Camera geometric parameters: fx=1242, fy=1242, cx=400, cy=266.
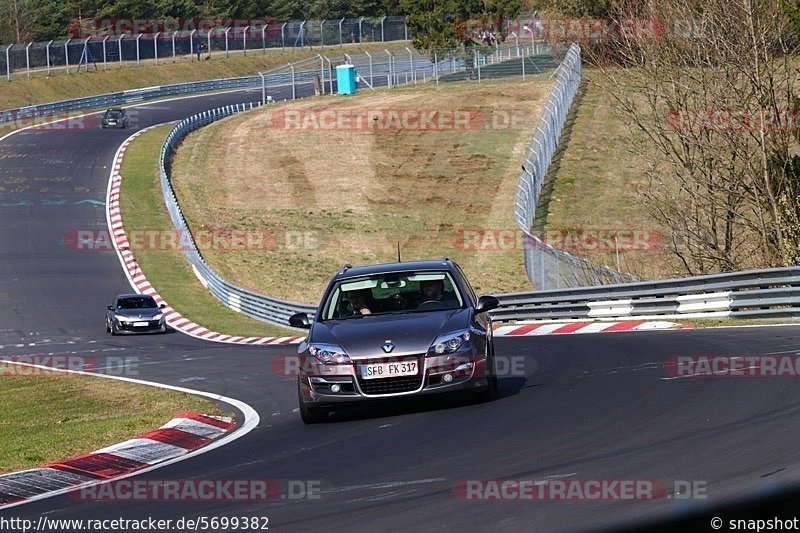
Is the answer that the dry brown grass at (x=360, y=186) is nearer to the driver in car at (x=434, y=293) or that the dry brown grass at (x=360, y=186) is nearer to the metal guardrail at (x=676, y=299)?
the metal guardrail at (x=676, y=299)

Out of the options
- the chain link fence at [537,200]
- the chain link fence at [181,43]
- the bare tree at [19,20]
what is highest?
the bare tree at [19,20]

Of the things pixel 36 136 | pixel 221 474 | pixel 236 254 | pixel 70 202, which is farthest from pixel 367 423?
pixel 36 136

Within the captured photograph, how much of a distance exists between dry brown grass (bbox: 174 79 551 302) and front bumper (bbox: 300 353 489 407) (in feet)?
72.0

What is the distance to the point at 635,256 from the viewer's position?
33.6 m

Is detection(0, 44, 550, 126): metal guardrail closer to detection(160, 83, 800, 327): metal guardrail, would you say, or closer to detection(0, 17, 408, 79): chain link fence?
detection(0, 17, 408, 79): chain link fence

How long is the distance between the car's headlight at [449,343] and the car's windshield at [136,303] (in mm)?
21624

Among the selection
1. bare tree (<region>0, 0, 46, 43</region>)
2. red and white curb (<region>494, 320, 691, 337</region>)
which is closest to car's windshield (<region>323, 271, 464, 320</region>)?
red and white curb (<region>494, 320, 691, 337</region>)

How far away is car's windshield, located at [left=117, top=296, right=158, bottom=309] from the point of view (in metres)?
32.1

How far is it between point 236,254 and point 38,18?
63.9 m

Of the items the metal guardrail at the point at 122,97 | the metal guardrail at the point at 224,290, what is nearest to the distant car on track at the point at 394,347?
the metal guardrail at the point at 224,290

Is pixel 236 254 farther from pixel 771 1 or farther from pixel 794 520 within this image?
pixel 794 520

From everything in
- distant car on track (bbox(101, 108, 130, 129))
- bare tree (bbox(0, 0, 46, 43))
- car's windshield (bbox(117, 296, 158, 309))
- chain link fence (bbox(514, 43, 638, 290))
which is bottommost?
car's windshield (bbox(117, 296, 158, 309))

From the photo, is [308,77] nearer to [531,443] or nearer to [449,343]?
[449,343]

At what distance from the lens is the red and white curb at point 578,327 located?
20547 mm
